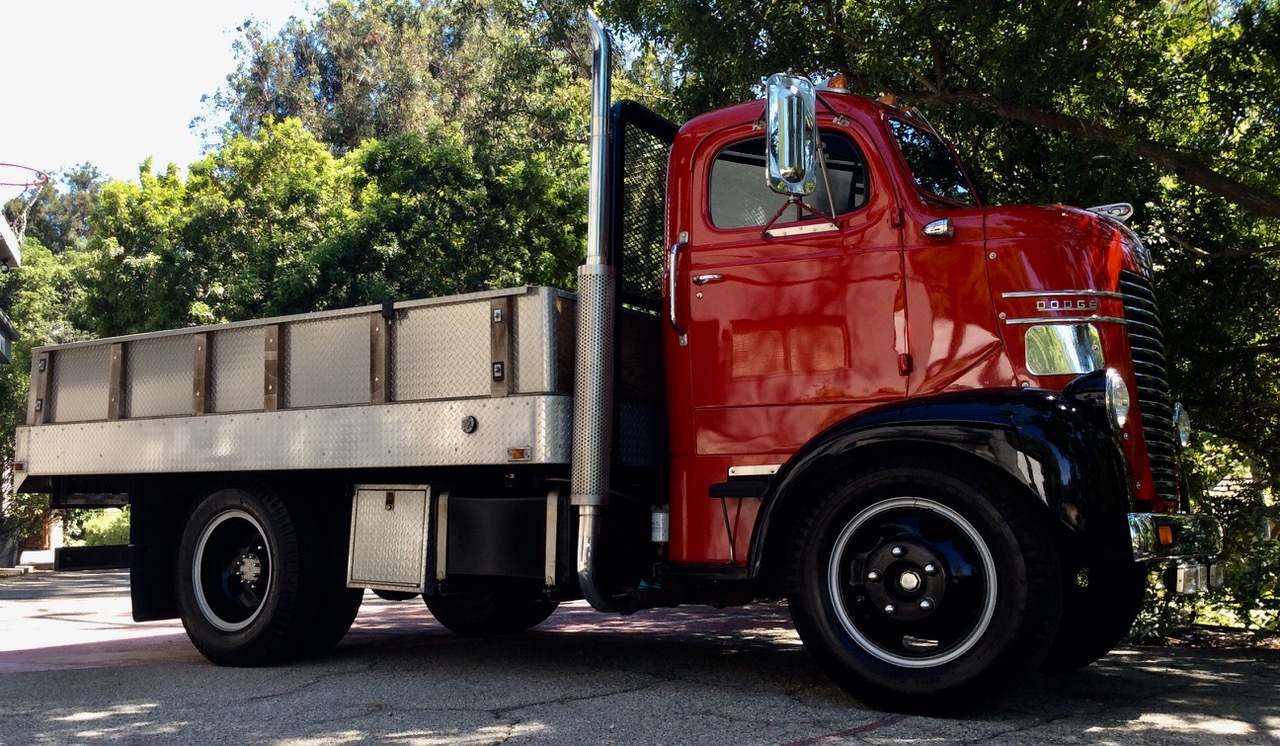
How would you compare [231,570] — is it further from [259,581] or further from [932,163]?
[932,163]

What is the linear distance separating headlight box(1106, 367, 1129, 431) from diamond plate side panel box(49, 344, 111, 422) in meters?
5.91

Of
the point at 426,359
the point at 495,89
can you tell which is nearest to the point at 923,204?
the point at 426,359

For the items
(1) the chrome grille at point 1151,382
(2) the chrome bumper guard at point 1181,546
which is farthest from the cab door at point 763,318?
(2) the chrome bumper guard at point 1181,546

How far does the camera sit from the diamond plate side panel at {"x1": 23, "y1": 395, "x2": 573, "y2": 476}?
6.07 meters

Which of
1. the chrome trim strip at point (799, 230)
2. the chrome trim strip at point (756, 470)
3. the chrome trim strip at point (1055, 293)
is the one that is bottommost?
the chrome trim strip at point (756, 470)

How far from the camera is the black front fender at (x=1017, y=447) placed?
4.87 metres

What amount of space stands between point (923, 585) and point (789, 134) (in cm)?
192

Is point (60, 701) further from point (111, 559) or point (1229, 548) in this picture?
point (1229, 548)

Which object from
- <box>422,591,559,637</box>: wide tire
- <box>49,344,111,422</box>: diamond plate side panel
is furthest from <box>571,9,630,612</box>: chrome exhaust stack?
<box>49,344,111,422</box>: diamond plate side panel

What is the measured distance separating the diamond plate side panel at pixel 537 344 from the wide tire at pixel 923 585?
4.69ft

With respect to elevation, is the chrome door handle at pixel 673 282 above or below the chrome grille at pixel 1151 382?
above

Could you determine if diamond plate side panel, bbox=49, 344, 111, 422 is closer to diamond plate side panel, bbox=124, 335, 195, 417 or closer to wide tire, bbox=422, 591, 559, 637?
diamond plate side panel, bbox=124, 335, 195, 417

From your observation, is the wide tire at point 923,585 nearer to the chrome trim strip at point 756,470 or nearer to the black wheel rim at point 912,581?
the black wheel rim at point 912,581

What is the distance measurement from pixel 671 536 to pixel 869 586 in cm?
115
